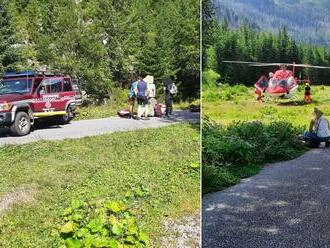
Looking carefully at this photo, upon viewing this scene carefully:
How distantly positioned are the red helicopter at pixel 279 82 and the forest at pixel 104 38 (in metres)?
0.29

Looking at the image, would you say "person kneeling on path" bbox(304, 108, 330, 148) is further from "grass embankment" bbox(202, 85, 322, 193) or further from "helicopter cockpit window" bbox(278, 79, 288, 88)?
"helicopter cockpit window" bbox(278, 79, 288, 88)

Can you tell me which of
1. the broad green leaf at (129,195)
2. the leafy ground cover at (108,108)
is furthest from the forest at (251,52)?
the broad green leaf at (129,195)

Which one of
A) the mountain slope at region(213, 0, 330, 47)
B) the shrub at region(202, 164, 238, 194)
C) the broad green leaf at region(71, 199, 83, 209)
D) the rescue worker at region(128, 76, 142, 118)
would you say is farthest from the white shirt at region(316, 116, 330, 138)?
the broad green leaf at region(71, 199, 83, 209)

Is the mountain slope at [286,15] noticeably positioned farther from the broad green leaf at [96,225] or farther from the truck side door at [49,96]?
the broad green leaf at [96,225]

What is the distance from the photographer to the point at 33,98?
1802 mm

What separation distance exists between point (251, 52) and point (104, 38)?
576 millimetres

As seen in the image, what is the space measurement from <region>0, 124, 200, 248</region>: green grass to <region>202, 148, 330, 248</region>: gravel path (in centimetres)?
19

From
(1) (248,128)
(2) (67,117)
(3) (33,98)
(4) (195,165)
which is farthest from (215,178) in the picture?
(3) (33,98)

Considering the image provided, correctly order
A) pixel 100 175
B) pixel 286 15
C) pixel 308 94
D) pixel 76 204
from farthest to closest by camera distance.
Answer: pixel 100 175 < pixel 76 204 < pixel 286 15 < pixel 308 94

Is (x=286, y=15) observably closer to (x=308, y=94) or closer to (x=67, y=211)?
(x=308, y=94)

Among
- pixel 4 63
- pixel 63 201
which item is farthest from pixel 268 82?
pixel 4 63

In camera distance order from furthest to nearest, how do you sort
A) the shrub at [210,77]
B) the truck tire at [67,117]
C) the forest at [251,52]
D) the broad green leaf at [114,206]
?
the truck tire at [67,117] → the broad green leaf at [114,206] → the shrub at [210,77] → the forest at [251,52]

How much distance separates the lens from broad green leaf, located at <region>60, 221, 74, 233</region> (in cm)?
165

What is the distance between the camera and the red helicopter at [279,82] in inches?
58.8
